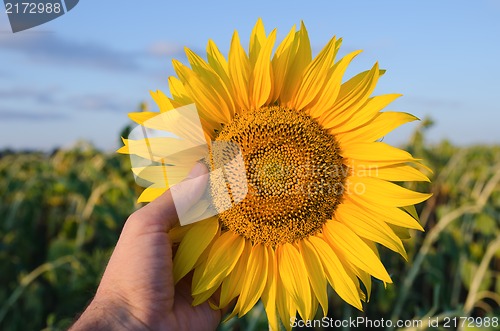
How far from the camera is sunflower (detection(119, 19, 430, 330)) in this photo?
1353 millimetres

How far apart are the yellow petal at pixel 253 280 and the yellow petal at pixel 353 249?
187mm

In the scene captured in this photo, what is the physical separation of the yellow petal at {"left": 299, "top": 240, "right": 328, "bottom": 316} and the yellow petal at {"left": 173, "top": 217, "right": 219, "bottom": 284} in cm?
25

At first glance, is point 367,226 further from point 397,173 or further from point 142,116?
point 142,116

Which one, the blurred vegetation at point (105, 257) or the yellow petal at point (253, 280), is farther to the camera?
the blurred vegetation at point (105, 257)

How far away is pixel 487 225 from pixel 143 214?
315cm

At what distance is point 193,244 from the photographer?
4.44 feet

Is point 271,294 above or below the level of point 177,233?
below

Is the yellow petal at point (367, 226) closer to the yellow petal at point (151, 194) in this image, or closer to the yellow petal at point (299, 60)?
the yellow petal at point (299, 60)

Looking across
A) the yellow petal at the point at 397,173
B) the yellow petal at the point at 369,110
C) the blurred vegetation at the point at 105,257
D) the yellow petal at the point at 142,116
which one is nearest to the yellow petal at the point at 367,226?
the yellow petal at the point at 397,173

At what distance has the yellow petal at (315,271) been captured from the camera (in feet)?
4.53

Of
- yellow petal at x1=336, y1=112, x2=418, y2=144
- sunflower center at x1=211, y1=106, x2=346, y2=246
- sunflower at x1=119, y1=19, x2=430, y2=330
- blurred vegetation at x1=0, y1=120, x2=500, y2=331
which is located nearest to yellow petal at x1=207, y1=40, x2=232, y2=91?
sunflower at x1=119, y1=19, x2=430, y2=330

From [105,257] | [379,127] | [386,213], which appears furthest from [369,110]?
[105,257]

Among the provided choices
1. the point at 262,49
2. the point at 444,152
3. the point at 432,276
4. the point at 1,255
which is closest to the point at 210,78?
the point at 262,49

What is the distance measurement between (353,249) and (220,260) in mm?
348
